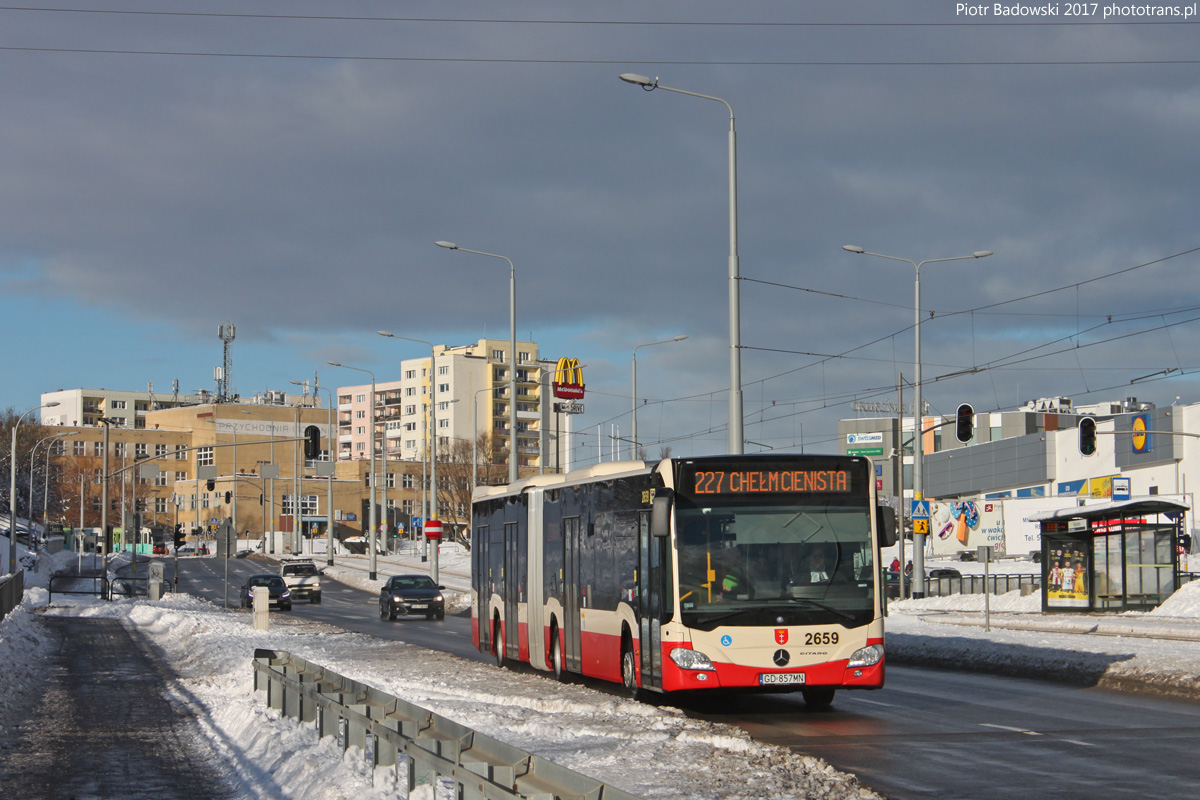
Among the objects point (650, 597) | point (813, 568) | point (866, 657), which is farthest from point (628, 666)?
point (866, 657)

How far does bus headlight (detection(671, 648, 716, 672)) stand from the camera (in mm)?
14297

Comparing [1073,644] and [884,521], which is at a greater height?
[884,521]

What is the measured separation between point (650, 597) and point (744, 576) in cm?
118

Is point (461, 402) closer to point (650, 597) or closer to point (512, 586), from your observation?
point (512, 586)

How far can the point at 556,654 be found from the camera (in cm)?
1905

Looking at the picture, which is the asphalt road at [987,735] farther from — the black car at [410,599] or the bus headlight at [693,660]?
the black car at [410,599]

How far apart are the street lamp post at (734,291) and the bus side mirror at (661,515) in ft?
27.4

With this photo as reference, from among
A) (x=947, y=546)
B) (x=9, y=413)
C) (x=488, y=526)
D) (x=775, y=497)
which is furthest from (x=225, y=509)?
(x=775, y=497)

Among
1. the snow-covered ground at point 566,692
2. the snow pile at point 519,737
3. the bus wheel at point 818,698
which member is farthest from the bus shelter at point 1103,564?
the bus wheel at point 818,698

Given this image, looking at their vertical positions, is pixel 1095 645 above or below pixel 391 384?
below

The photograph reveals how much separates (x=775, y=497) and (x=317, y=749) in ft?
20.3

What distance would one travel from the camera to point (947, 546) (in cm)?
9744

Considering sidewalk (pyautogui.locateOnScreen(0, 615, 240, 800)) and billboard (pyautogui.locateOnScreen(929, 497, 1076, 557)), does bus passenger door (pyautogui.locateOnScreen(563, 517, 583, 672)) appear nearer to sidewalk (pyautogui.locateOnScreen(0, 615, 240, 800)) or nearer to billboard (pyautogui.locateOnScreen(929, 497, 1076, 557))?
sidewalk (pyautogui.locateOnScreen(0, 615, 240, 800))

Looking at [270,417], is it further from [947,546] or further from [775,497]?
[775,497]
